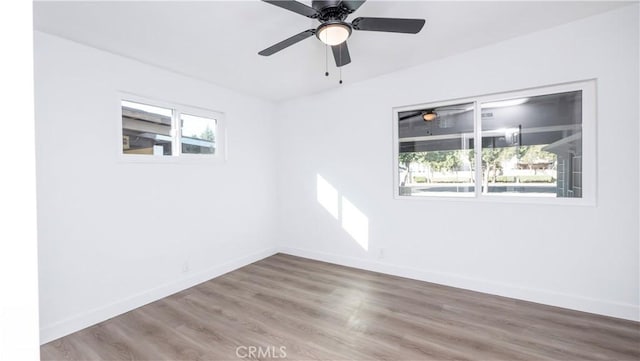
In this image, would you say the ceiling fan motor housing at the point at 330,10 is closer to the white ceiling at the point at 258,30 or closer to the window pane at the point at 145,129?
the white ceiling at the point at 258,30

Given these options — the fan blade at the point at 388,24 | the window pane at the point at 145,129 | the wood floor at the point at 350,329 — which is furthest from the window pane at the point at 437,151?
the window pane at the point at 145,129

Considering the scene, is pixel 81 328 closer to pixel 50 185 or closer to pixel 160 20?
pixel 50 185

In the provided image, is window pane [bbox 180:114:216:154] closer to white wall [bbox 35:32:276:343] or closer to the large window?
the large window

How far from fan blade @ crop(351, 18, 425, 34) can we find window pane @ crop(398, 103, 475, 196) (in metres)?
1.56

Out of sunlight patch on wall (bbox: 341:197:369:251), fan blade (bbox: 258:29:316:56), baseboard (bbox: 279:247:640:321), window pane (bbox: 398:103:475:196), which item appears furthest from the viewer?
sunlight patch on wall (bbox: 341:197:369:251)

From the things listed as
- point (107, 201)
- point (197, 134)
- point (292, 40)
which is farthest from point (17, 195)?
point (197, 134)

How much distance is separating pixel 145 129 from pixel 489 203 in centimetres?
380

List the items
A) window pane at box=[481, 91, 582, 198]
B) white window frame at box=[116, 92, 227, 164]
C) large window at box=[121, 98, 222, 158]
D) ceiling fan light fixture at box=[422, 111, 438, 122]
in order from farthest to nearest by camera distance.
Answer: ceiling fan light fixture at box=[422, 111, 438, 122] < large window at box=[121, 98, 222, 158] < white window frame at box=[116, 92, 227, 164] < window pane at box=[481, 91, 582, 198]

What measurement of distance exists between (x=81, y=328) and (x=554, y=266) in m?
4.34

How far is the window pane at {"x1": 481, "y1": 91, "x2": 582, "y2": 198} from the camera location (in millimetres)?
2576

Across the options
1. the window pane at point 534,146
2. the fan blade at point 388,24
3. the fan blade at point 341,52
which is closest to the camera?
the fan blade at point 388,24

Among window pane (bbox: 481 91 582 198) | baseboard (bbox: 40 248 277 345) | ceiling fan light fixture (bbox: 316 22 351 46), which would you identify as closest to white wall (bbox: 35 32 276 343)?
baseboard (bbox: 40 248 277 345)

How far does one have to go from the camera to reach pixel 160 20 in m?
2.18

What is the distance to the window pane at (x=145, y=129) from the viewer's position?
2818 mm
